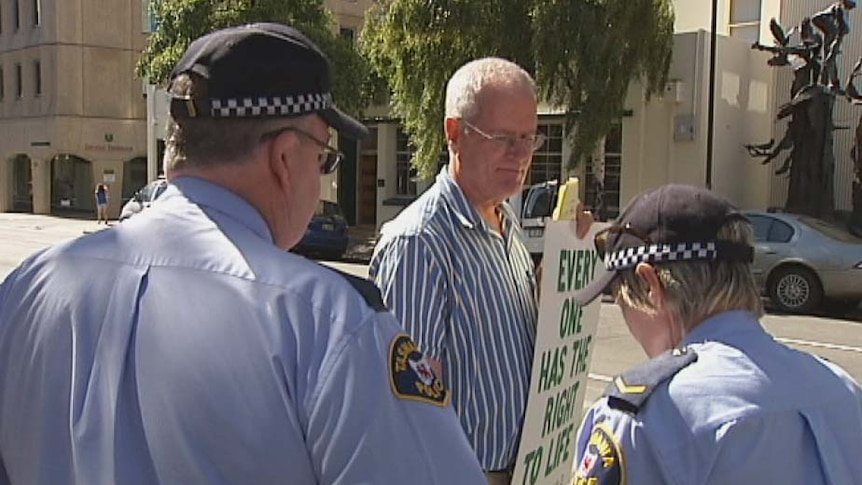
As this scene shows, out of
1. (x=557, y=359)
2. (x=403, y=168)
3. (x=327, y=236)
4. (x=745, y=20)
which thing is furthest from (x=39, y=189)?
(x=557, y=359)

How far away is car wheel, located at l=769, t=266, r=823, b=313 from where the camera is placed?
1241 centimetres

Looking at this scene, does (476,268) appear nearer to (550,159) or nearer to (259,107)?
(259,107)

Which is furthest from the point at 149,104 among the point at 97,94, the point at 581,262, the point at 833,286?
the point at 581,262

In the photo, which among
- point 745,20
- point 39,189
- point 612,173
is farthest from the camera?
point 39,189

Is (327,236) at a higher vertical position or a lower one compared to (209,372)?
lower

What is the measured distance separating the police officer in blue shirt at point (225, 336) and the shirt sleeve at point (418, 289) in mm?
1012

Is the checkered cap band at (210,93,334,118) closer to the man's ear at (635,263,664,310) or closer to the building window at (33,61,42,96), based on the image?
the man's ear at (635,263,664,310)

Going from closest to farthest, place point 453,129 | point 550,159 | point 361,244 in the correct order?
point 453,129, point 550,159, point 361,244

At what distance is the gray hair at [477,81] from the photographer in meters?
2.78

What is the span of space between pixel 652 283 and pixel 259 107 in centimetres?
89

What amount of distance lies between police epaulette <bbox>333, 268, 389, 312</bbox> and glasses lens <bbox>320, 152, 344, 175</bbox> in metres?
0.32

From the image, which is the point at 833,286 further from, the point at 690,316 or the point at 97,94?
the point at 97,94

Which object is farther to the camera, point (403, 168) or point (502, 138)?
point (403, 168)

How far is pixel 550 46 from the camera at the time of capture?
16906 mm
